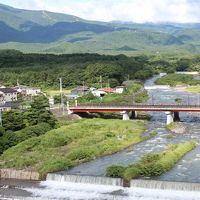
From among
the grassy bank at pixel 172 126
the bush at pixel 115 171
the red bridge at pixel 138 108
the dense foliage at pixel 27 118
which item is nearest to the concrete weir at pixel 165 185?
the bush at pixel 115 171

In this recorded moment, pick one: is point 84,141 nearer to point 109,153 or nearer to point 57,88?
point 109,153

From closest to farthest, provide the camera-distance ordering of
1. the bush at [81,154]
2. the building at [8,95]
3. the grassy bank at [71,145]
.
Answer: the grassy bank at [71,145], the bush at [81,154], the building at [8,95]

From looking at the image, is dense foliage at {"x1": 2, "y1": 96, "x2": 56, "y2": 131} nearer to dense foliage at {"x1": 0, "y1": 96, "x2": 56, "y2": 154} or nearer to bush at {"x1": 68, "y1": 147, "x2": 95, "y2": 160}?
dense foliage at {"x1": 0, "y1": 96, "x2": 56, "y2": 154}

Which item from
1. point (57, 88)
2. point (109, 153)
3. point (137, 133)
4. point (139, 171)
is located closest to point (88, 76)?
point (57, 88)

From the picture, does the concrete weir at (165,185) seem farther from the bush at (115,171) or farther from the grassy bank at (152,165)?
the bush at (115,171)

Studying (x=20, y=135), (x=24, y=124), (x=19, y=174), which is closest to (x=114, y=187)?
(x=19, y=174)

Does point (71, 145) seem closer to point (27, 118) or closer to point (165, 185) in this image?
point (27, 118)
